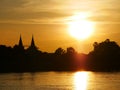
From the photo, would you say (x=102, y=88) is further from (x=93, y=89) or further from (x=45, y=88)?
(x=45, y=88)

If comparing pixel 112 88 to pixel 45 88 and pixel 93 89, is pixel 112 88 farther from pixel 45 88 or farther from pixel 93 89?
pixel 45 88

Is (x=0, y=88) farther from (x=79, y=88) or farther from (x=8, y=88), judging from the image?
(x=79, y=88)

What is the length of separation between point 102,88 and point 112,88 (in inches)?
82.3

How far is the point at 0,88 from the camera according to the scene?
113 m

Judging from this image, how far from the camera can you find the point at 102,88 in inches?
4528

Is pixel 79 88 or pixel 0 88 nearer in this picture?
pixel 0 88

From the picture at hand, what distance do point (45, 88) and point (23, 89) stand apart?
6208mm

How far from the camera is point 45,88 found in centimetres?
11544

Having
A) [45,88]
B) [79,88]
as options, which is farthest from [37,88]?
[79,88]

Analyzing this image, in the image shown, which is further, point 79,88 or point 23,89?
point 79,88

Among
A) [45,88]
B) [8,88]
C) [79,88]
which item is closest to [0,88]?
[8,88]

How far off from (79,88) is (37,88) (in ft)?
33.4

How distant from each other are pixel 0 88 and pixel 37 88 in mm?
7658

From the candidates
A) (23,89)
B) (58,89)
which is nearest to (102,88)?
(58,89)
